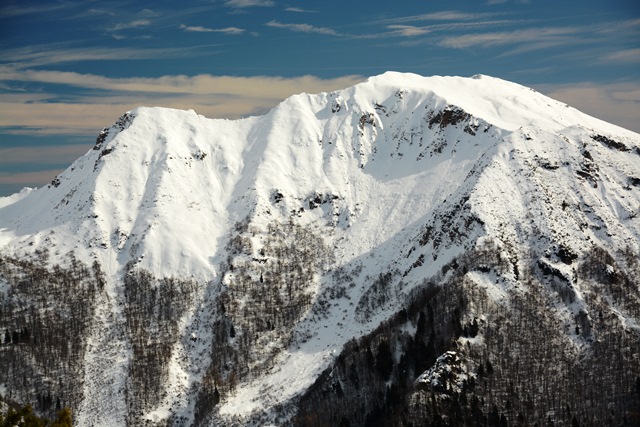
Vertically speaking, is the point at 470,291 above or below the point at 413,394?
above

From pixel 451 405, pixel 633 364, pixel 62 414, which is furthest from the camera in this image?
pixel 633 364

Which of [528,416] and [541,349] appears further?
[541,349]

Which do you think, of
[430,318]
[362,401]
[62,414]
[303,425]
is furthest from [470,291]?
[62,414]

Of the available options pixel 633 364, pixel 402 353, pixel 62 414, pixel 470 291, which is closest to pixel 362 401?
pixel 402 353

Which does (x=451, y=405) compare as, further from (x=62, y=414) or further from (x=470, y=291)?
(x=62, y=414)

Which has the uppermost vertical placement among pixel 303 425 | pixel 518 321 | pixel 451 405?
pixel 518 321

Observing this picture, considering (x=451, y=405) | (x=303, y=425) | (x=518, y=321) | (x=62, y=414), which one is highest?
(x=62, y=414)

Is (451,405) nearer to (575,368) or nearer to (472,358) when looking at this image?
(472,358)

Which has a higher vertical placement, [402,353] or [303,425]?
[402,353]

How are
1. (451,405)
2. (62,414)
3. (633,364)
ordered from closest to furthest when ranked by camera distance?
(62,414)
(451,405)
(633,364)
